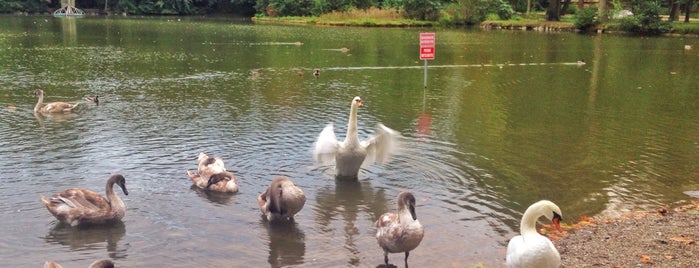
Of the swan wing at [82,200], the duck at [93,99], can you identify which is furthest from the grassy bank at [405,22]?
the swan wing at [82,200]

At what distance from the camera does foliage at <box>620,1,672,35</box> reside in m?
60.8

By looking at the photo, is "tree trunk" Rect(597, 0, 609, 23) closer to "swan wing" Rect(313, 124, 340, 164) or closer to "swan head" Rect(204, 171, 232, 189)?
"swan wing" Rect(313, 124, 340, 164)

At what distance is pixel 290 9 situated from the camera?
87.0 metres

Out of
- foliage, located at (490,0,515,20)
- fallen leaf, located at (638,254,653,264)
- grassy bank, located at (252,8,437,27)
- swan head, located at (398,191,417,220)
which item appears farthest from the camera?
foliage, located at (490,0,515,20)

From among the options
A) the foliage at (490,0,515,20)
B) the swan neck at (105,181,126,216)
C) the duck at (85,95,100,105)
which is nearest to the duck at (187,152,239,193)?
the swan neck at (105,181,126,216)

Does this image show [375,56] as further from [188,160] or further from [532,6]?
[532,6]

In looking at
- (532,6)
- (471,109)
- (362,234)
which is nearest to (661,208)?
(362,234)

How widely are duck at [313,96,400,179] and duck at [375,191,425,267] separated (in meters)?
3.56

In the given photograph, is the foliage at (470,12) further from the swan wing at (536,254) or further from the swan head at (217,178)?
the swan wing at (536,254)

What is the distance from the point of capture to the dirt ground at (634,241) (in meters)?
7.85

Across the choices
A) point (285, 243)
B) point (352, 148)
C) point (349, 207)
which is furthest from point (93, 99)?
point (285, 243)

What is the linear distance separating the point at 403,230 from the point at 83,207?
4876 mm

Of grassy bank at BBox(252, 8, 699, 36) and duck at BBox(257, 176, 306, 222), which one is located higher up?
grassy bank at BBox(252, 8, 699, 36)

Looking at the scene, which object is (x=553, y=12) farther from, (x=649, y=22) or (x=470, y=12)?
(x=649, y=22)
